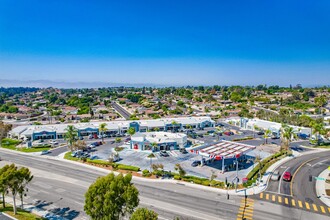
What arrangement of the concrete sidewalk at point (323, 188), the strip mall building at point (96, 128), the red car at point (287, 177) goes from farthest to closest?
the strip mall building at point (96, 128)
the red car at point (287, 177)
the concrete sidewalk at point (323, 188)

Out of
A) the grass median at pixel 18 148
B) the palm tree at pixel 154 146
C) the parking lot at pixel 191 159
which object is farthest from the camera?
the grass median at pixel 18 148

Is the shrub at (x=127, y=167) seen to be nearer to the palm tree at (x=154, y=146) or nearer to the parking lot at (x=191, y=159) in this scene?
the parking lot at (x=191, y=159)

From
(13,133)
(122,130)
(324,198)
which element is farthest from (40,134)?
(324,198)

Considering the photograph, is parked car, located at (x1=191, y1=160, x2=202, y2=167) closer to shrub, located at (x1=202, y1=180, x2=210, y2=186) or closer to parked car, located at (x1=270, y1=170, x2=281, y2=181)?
shrub, located at (x1=202, y1=180, x2=210, y2=186)

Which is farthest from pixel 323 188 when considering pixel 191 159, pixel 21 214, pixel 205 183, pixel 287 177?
pixel 21 214

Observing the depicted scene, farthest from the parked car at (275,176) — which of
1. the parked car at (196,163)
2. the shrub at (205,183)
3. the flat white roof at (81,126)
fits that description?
the flat white roof at (81,126)

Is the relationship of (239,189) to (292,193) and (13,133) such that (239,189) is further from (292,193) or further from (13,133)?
(13,133)
